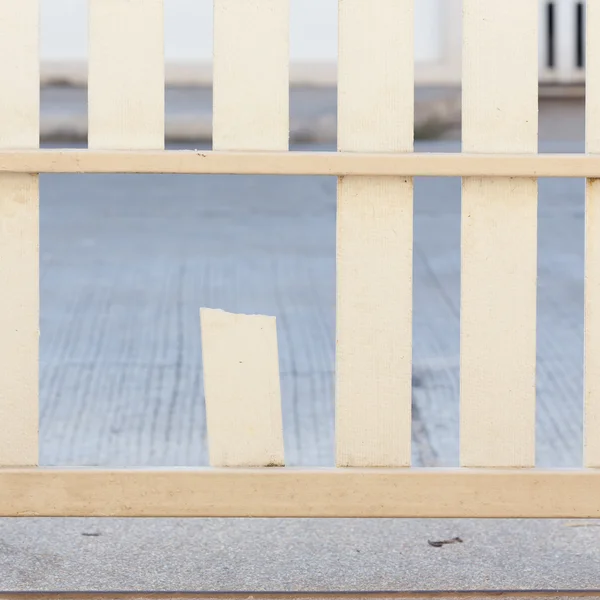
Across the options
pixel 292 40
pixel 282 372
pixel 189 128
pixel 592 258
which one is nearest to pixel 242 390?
pixel 592 258

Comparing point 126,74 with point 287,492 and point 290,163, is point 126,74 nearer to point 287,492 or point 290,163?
point 290,163

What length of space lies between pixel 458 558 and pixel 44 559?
0.84 meters

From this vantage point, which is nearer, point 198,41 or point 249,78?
point 249,78

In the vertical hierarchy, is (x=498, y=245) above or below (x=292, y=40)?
below

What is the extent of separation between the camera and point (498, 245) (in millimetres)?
2408

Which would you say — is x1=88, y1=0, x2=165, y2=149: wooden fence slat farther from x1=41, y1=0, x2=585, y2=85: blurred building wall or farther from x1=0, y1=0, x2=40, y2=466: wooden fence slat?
x1=41, y1=0, x2=585, y2=85: blurred building wall

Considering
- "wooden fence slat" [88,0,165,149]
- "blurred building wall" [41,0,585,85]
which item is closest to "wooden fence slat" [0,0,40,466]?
"wooden fence slat" [88,0,165,149]

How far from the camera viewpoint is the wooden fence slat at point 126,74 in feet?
7.89

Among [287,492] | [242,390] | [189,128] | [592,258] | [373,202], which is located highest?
[189,128]

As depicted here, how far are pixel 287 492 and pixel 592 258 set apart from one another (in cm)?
70

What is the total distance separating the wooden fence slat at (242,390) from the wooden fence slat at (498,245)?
0.35 metres

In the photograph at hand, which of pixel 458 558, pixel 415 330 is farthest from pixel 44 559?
pixel 415 330

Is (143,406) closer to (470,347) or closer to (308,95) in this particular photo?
(470,347)

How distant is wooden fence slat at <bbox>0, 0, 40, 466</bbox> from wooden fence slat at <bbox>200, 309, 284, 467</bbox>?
32 centimetres
